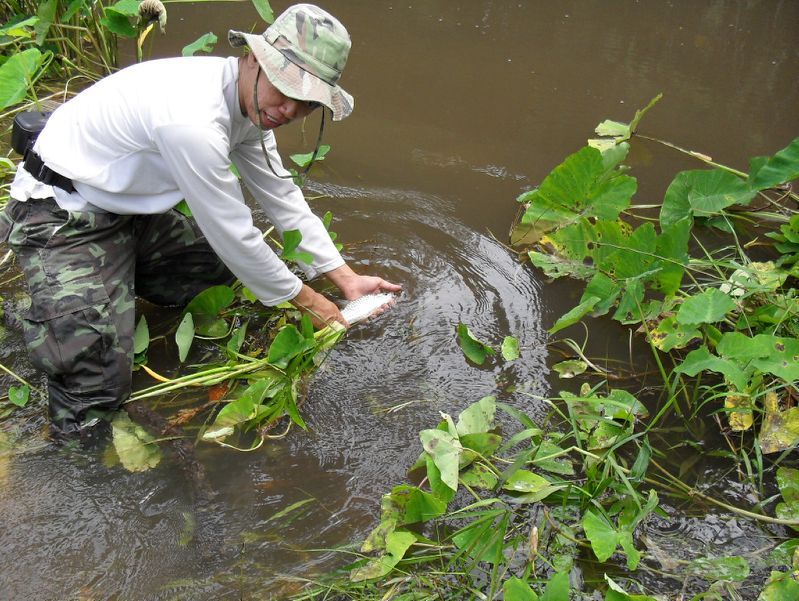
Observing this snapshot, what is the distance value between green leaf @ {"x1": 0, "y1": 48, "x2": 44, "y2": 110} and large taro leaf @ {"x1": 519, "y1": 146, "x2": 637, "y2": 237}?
5.96ft

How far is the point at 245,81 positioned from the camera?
2.03m

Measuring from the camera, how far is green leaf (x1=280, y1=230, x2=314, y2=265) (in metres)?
2.37

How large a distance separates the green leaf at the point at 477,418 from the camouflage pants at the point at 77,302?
3.27ft

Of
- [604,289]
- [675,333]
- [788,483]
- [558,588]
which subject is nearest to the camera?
[558,588]

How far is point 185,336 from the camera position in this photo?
7.72 ft

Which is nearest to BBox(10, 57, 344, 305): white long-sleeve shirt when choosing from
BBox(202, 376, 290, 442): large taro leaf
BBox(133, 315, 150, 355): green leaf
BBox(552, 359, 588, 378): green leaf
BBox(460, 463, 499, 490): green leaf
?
BBox(202, 376, 290, 442): large taro leaf

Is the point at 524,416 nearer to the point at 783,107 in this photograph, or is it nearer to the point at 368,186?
the point at 368,186

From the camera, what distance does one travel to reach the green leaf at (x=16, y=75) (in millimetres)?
2627

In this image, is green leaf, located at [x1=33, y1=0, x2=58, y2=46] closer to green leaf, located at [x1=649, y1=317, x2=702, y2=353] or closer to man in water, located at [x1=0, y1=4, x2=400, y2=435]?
man in water, located at [x1=0, y1=4, x2=400, y2=435]

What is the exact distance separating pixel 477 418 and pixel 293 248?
805 millimetres

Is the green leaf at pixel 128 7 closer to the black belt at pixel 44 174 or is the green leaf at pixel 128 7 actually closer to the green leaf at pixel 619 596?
the black belt at pixel 44 174

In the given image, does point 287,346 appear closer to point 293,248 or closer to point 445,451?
point 293,248

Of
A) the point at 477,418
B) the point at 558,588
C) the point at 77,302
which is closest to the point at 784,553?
the point at 558,588

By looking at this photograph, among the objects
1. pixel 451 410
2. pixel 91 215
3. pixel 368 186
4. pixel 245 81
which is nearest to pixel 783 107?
pixel 368 186
